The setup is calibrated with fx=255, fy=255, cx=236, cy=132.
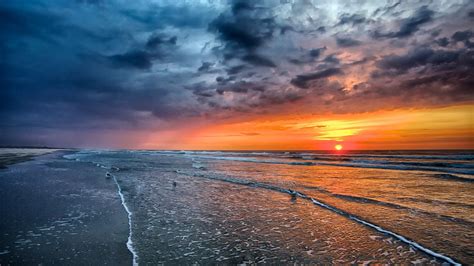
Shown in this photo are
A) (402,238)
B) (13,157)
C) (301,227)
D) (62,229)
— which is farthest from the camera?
(13,157)

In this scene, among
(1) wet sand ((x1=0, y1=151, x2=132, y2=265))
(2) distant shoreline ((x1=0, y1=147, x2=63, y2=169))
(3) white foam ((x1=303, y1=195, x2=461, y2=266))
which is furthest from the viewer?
(2) distant shoreline ((x1=0, y1=147, x2=63, y2=169))

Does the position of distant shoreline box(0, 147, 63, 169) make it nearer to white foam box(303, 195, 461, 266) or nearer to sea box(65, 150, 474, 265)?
sea box(65, 150, 474, 265)

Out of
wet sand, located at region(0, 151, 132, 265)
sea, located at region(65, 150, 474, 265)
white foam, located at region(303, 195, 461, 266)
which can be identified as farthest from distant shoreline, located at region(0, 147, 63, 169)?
white foam, located at region(303, 195, 461, 266)

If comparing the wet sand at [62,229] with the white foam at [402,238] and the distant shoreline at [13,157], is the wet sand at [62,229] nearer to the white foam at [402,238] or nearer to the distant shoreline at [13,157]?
the white foam at [402,238]

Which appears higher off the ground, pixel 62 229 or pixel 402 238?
pixel 62 229

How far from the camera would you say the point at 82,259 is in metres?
5.82

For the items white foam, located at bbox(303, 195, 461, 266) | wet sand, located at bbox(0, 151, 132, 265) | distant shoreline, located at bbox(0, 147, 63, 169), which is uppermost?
distant shoreline, located at bbox(0, 147, 63, 169)

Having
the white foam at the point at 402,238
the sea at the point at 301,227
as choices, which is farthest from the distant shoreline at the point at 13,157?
the white foam at the point at 402,238

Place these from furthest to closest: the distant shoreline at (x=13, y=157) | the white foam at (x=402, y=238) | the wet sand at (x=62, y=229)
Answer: the distant shoreline at (x=13, y=157) → the white foam at (x=402, y=238) → the wet sand at (x=62, y=229)

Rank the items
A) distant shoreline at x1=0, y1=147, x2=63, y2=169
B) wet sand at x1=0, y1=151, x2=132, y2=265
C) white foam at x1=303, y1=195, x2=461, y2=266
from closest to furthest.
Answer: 1. wet sand at x1=0, y1=151, x2=132, y2=265
2. white foam at x1=303, y1=195, x2=461, y2=266
3. distant shoreline at x1=0, y1=147, x2=63, y2=169

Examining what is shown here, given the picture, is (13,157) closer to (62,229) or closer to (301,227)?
(62,229)

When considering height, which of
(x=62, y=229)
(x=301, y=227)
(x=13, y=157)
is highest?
(x=13, y=157)

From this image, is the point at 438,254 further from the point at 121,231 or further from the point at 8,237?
the point at 8,237

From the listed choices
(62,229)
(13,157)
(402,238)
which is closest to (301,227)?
(402,238)
